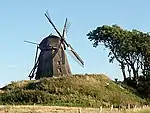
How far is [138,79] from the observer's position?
87688 millimetres

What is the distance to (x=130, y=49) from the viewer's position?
8381 cm

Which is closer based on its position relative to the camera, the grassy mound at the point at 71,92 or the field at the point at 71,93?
the field at the point at 71,93

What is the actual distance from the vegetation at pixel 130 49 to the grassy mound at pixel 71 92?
776 centimetres

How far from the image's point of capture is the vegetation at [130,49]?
3344 inches

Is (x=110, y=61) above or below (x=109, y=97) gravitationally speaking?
above

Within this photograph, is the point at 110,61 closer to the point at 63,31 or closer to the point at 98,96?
the point at 63,31

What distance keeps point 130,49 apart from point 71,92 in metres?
18.4

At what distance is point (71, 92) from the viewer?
7031 cm

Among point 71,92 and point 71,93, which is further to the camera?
point 71,92

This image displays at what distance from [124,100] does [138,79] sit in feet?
55.0

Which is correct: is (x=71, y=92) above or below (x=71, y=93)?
above

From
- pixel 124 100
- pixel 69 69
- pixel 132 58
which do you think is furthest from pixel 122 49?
pixel 124 100

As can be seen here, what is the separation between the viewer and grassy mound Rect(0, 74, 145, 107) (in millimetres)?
66438

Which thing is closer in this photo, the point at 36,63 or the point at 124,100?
the point at 124,100
